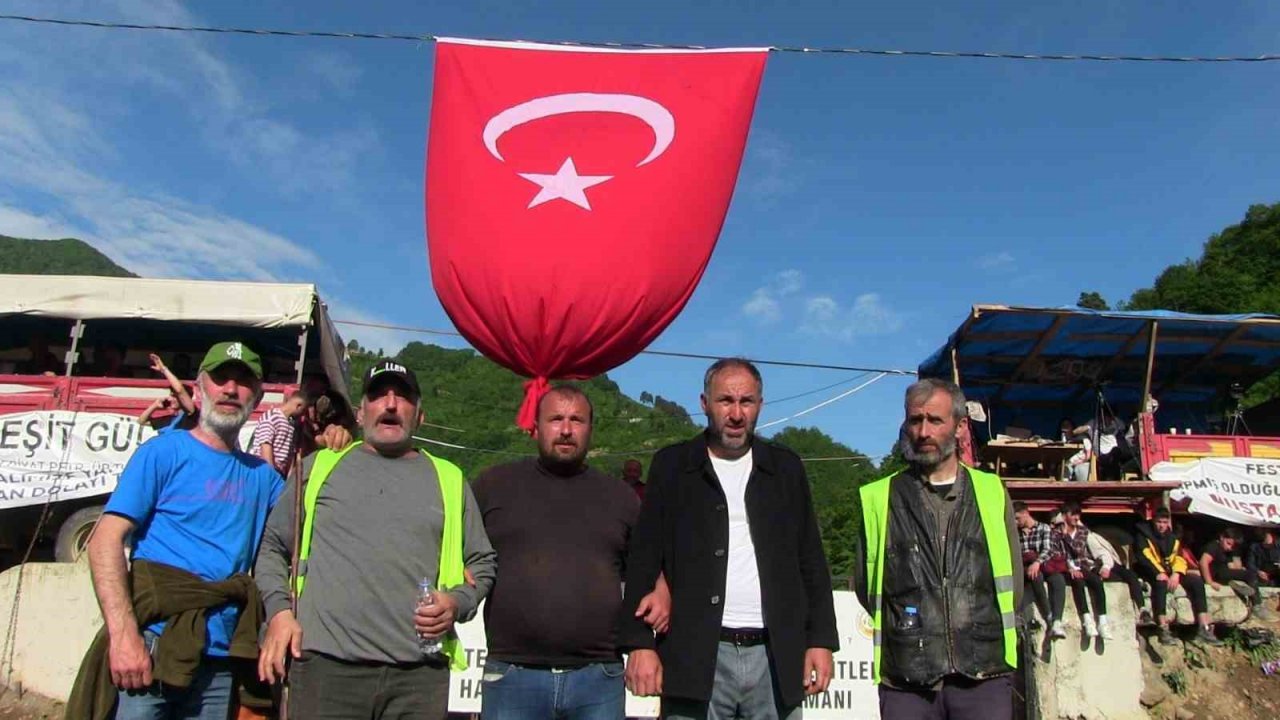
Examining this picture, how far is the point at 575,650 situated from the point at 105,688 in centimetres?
127

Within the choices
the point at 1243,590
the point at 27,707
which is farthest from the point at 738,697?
the point at 1243,590

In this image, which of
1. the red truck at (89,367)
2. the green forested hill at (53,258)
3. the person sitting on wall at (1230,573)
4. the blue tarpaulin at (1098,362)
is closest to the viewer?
the red truck at (89,367)

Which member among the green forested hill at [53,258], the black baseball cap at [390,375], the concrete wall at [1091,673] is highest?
the green forested hill at [53,258]

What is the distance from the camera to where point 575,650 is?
99.0 inches

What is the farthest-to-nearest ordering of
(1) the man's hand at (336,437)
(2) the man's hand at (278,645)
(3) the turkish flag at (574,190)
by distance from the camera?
(3) the turkish flag at (574,190) < (1) the man's hand at (336,437) < (2) the man's hand at (278,645)

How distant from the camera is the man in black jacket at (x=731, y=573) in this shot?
7.92 feet

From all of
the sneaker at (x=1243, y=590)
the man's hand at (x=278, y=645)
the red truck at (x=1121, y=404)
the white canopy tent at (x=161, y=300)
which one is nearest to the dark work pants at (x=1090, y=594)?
the red truck at (x=1121, y=404)

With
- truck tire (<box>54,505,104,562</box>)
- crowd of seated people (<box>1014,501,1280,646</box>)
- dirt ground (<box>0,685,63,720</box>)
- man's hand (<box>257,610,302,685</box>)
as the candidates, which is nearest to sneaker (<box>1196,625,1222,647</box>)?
crowd of seated people (<box>1014,501,1280,646</box>)

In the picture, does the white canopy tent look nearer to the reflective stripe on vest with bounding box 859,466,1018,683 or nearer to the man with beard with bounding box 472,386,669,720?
the man with beard with bounding box 472,386,669,720

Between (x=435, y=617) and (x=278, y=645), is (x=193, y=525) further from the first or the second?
(x=435, y=617)

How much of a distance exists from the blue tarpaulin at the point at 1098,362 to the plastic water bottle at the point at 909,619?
24.6 ft

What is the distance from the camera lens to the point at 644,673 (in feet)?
7.89

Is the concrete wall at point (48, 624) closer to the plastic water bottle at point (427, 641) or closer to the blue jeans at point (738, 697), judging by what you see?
the plastic water bottle at point (427, 641)

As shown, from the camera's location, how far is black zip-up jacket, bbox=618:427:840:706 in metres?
2.41
